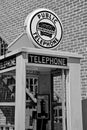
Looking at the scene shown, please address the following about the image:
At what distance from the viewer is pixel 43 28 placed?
5148 millimetres

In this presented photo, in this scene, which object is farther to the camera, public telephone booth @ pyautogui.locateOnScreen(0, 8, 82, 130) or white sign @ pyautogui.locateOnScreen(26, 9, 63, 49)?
white sign @ pyautogui.locateOnScreen(26, 9, 63, 49)

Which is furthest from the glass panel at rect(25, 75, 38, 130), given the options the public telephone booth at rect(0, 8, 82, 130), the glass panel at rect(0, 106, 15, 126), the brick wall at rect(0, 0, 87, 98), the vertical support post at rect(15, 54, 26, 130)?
the brick wall at rect(0, 0, 87, 98)

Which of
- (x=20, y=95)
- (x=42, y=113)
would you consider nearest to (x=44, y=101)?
(x=42, y=113)

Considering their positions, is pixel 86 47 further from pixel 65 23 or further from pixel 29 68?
pixel 29 68

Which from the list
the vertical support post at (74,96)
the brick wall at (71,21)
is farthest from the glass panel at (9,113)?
the brick wall at (71,21)

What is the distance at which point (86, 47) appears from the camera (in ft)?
23.3

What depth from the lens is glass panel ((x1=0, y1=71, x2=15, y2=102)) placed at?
16.3 feet

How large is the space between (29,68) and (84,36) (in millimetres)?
2653

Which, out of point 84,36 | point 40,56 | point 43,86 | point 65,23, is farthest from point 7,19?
point 40,56

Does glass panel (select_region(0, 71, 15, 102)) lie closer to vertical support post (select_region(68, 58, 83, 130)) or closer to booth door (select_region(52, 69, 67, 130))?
booth door (select_region(52, 69, 67, 130))

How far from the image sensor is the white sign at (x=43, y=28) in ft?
16.3

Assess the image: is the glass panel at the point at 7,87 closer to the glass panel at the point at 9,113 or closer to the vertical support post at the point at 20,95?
the glass panel at the point at 9,113

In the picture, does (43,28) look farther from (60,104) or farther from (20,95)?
(60,104)

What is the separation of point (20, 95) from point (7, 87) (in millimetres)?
795
